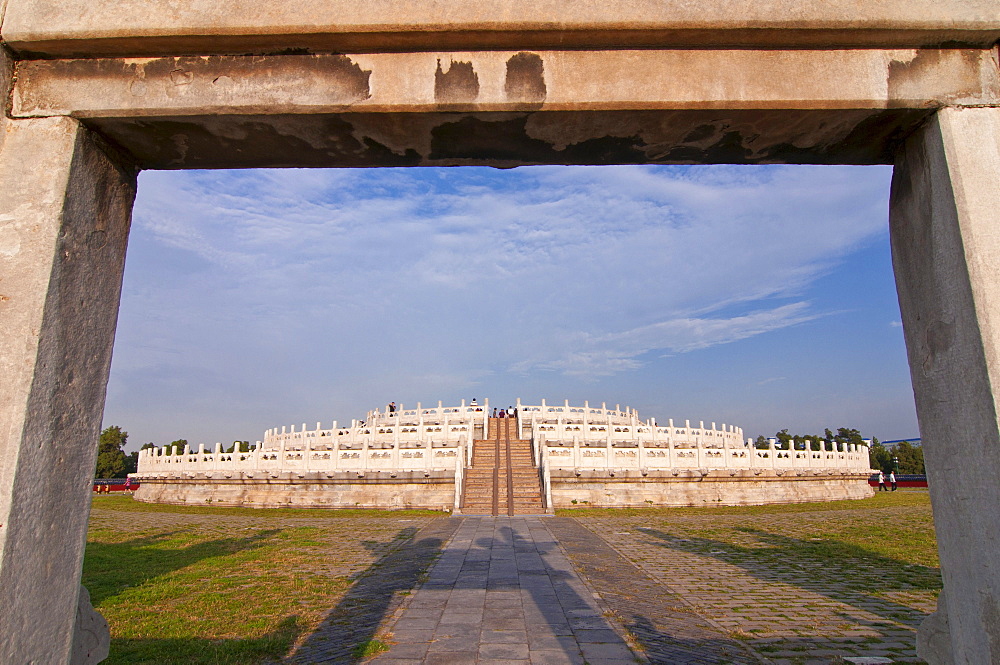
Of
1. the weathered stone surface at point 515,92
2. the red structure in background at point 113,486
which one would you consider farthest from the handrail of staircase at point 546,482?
the red structure in background at point 113,486

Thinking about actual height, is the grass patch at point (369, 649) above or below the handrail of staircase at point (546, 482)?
below

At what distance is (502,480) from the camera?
2131cm

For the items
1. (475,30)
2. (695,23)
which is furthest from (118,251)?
(695,23)

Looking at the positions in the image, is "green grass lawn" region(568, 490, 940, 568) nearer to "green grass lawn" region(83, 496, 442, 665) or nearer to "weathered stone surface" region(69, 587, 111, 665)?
"green grass lawn" region(83, 496, 442, 665)

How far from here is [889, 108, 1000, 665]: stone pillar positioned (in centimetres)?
235

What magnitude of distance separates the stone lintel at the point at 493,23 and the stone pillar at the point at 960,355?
0.47 meters

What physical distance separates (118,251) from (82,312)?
443mm

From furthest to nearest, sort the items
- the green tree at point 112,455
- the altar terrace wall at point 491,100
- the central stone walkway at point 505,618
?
the green tree at point 112,455
the central stone walkway at point 505,618
the altar terrace wall at point 491,100

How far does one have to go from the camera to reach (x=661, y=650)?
5.03m

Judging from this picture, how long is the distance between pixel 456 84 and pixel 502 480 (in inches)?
782

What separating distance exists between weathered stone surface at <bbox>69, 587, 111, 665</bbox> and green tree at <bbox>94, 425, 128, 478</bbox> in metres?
54.3

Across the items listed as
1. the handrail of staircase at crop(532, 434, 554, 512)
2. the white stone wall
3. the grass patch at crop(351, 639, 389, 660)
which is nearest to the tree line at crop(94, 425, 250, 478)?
the white stone wall

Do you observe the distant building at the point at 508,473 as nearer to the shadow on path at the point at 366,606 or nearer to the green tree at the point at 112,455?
the shadow on path at the point at 366,606

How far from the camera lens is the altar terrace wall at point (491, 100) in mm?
2473
